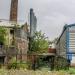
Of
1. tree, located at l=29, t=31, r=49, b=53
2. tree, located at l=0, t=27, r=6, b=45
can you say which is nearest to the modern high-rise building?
tree, located at l=29, t=31, r=49, b=53

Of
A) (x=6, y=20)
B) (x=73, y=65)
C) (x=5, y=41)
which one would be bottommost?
(x=73, y=65)

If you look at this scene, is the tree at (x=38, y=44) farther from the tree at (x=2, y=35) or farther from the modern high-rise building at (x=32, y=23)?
the tree at (x=2, y=35)

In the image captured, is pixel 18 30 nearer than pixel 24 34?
Yes

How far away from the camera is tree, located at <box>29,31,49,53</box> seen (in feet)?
165

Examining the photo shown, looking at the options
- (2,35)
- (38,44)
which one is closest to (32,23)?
(38,44)

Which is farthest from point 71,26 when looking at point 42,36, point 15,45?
point 42,36

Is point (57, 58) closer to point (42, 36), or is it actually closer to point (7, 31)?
point (7, 31)

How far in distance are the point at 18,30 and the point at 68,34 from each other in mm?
13186

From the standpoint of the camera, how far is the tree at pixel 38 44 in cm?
5033

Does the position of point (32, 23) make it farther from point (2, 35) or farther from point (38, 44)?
point (2, 35)

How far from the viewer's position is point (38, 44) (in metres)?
51.6

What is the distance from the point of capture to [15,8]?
44.9 m

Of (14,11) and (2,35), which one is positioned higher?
(14,11)

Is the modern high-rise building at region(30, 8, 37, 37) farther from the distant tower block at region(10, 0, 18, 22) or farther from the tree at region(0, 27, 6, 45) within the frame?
the tree at region(0, 27, 6, 45)
